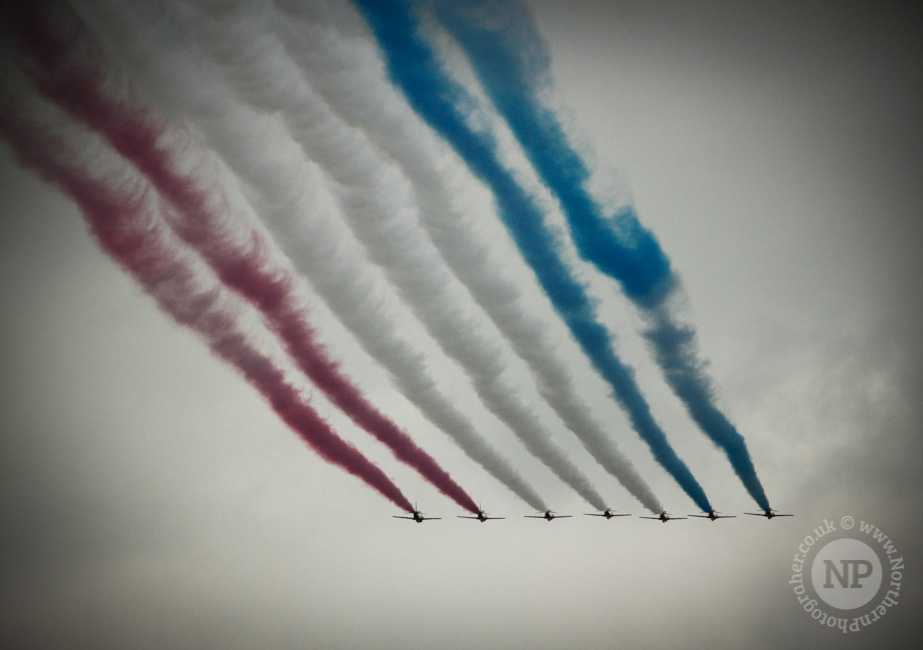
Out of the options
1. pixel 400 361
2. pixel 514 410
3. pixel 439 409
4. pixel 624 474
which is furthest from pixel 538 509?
pixel 400 361

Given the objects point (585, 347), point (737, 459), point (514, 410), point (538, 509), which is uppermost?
point (737, 459)

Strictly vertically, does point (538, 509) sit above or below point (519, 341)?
below

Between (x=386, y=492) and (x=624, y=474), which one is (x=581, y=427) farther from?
→ (x=386, y=492)

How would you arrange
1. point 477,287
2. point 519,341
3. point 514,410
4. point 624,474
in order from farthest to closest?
point 624,474
point 514,410
point 519,341
point 477,287

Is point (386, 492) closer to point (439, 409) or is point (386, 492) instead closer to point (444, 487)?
point (444, 487)

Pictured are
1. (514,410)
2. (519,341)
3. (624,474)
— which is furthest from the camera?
(624,474)

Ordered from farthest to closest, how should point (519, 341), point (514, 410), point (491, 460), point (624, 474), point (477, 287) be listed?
point (624, 474) < point (491, 460) < point (514, 410) < point (519, 341) < point (477, 287)

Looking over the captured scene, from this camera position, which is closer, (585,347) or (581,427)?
(585,347)

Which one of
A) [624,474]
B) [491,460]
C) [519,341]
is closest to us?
[519,341]

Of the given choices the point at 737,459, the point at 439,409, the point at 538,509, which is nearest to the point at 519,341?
the point at 439,409
